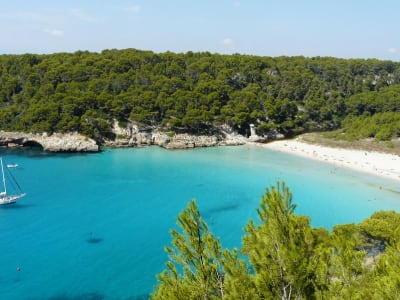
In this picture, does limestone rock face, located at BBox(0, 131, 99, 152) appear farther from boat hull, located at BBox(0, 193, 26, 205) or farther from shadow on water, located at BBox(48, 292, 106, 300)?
shadow on water, located at BBox(48, 292, 106, 300)

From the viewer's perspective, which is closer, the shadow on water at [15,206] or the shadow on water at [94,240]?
the shadow on water at [94,240]

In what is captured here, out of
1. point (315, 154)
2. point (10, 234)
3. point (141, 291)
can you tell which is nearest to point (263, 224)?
point (141, 291)

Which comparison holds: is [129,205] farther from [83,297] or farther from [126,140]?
[126,140]

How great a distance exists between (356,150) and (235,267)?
166 feet

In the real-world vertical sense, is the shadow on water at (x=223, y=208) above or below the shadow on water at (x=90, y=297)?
above

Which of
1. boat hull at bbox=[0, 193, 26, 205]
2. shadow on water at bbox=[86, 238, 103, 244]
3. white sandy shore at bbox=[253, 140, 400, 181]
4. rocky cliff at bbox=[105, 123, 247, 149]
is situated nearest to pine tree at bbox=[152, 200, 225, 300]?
shadow on water at bbox=[86, 238, 103, 244]

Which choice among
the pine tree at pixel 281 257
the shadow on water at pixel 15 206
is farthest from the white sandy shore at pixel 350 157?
the pine tree at pixel 281 257

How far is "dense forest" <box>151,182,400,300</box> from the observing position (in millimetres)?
8125

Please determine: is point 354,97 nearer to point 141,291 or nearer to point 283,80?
point 283,80

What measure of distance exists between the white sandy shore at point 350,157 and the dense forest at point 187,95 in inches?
299

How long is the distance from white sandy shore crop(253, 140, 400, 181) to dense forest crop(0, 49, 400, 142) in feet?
24.9

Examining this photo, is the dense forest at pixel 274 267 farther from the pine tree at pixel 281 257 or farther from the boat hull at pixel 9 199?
the boat hull at pixel 9 199

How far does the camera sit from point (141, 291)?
806 inches

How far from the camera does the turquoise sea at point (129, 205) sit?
22.0 meters
